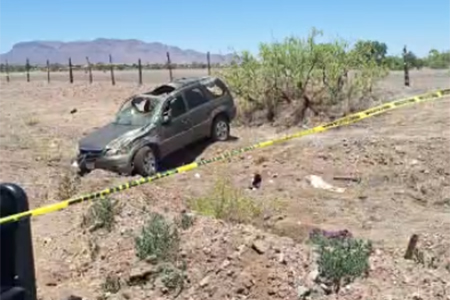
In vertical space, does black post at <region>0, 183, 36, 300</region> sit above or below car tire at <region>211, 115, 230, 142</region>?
above

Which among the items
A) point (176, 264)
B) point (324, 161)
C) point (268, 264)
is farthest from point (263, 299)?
point (324, 161)

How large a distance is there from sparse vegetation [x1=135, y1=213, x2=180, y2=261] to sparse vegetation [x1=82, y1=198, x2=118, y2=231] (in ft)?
3.37

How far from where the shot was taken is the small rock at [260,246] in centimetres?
612

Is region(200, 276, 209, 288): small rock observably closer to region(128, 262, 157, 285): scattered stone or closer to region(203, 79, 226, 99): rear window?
region(128, 262, 157, 285): scattered stone

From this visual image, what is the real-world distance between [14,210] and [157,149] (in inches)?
458

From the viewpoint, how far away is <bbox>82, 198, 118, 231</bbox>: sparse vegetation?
7602 mm

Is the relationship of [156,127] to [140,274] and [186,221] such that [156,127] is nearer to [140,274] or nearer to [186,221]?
[186,221]

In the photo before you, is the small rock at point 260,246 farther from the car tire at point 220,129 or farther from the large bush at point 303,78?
the large bush at point 303,78

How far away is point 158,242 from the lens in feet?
20.9

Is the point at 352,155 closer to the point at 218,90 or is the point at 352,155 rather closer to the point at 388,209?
the point at 388,209

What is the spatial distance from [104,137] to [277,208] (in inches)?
192

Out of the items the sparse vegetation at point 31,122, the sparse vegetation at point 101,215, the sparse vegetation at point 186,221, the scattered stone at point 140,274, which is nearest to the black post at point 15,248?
the scattered stone at point 140,274

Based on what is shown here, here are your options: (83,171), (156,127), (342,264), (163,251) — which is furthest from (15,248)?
(156,127)

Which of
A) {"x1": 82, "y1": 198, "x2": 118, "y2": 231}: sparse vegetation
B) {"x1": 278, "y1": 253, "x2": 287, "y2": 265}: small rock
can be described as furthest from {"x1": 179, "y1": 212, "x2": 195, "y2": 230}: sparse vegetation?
{"x1": 278, "y1": 253, "x2": 287, "y2": 265}: small rock
